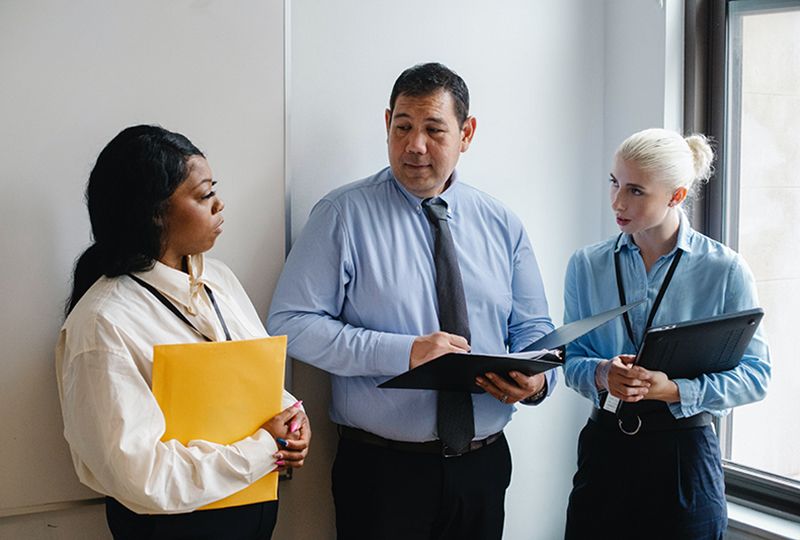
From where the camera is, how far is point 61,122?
5.48 ft

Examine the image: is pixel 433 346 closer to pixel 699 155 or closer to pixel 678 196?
pixel 678 196

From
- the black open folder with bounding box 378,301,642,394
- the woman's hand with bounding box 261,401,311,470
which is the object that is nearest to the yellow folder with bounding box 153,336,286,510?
the woman's hand with bounding box 261,401,311,470

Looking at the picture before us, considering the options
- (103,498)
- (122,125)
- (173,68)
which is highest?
(173,68)

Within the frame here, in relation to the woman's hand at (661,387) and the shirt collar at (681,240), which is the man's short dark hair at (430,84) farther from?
the woman's hand at (661,387)

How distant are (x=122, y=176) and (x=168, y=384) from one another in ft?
1.36

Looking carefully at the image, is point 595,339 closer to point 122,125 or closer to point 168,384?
point 168,384

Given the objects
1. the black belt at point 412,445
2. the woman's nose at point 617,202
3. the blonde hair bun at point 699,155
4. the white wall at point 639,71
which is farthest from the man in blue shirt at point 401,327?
the white wall at point 639,71

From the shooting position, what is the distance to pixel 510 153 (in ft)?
8.25

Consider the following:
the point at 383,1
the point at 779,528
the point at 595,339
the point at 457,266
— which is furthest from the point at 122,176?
the point at 779,528

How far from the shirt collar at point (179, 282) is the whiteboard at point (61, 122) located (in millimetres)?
336

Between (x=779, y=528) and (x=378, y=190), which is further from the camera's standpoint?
(x=779, y=528)

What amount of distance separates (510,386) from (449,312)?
0.25 meters

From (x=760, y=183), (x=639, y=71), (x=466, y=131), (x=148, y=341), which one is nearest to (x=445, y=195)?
(x=466, y=131)

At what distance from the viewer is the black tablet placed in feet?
5.65
